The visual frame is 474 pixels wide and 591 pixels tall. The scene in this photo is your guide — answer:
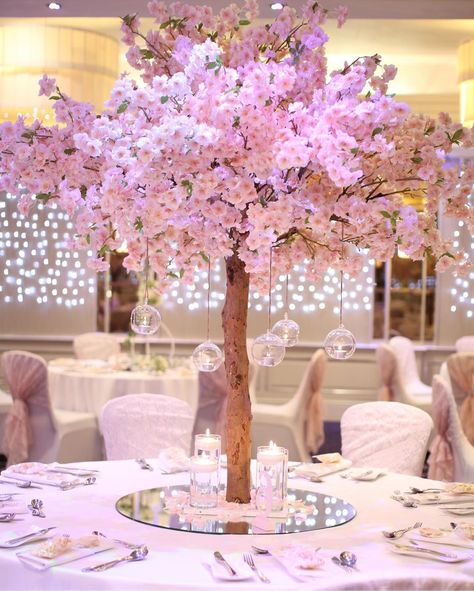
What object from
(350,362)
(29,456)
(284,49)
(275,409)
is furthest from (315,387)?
(284,49)

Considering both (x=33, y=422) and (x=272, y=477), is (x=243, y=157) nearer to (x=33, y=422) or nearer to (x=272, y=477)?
(x=272, y=477)

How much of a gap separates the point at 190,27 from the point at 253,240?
0.75 metres

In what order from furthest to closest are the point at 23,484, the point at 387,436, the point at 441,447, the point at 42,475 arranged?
1. the point at 441,447
2. the point at 387,436
3. the point at 42,475
4. the point at 23,484

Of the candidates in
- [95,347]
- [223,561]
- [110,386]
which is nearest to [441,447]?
[110,386]

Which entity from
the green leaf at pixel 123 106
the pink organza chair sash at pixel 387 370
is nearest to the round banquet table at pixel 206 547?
the green leaf at pixel 123 106

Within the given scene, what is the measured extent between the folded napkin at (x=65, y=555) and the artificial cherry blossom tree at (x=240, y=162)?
62cm

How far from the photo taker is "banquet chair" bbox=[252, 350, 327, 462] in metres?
7.00

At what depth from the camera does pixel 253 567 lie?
2410 millimetres

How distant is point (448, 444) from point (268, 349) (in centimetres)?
290

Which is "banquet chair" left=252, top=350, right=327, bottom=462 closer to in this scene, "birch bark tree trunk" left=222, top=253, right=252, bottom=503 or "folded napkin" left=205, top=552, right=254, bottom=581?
"birch bark tree trunk" left=222, top=253, right=252, bottom=503

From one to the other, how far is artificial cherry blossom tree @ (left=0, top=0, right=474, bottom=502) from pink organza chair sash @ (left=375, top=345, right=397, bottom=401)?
4960mm

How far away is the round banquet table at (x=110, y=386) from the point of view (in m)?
6.77

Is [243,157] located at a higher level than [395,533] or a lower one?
higher

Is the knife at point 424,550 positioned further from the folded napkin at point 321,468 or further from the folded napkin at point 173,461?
the folded napkin at point 173,461
